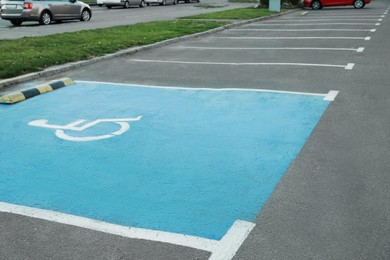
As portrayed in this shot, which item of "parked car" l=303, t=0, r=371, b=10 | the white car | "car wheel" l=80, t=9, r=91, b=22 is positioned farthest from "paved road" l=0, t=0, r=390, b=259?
the white car

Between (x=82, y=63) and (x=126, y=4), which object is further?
(x=126, y=4)

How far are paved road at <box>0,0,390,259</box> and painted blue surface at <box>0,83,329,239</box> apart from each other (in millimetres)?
256

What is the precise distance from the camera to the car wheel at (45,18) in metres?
21.3

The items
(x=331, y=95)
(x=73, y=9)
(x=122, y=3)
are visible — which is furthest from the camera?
(x=122, y=3)

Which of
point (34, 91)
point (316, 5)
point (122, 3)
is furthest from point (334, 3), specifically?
point (34, 91)

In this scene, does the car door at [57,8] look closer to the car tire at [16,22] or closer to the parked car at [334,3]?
the car tire at [16,22]

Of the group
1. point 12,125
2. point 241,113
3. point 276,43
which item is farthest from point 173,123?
point 276,43

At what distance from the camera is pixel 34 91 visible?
27.1 feet

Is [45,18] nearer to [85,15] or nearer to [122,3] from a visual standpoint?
[85,15]

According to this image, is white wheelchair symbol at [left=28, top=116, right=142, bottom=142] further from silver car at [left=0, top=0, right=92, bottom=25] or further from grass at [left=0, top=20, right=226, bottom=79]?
silver car at [left=0, top=0, right=92, bottom=25]

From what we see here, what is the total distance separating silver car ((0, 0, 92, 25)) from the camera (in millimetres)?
20672

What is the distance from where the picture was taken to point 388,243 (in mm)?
3396

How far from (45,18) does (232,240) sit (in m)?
20.3

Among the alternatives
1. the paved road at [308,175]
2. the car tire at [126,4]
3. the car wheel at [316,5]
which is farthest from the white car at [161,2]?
the paved road at [308,175]
